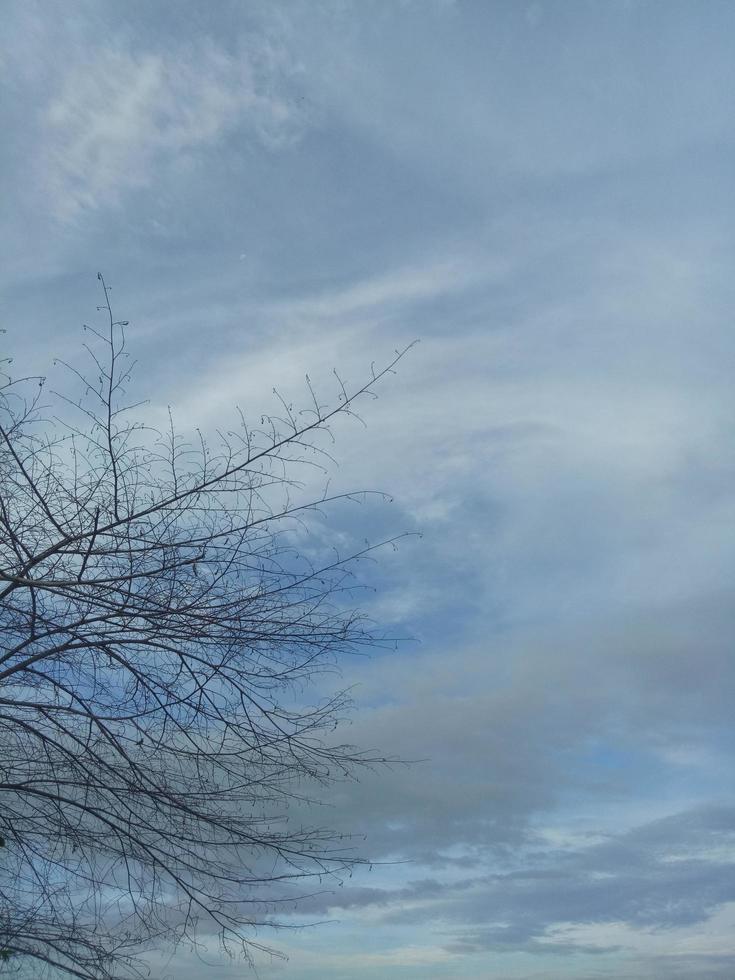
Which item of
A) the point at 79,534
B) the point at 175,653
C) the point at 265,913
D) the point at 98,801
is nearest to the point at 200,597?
the point at 175,653

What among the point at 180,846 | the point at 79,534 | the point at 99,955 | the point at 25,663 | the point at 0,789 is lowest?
the point at 99,955

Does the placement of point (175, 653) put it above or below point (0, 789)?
above

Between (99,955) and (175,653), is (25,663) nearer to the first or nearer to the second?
(175,653)

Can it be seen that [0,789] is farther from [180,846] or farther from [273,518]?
[273,518]

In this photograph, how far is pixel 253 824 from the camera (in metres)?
6.32

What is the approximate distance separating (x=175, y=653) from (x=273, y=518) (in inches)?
42.7

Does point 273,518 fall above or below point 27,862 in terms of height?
above

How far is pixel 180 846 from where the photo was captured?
626 cm

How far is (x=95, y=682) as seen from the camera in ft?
21.2

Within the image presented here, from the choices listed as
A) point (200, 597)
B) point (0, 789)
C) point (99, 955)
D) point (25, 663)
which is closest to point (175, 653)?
point (200, 597)

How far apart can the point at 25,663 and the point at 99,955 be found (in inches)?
76.5

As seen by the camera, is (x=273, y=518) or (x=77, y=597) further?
(x=273, y=518)

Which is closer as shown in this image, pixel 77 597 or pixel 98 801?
pixel 77 597

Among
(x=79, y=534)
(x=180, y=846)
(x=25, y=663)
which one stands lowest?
(x=180, y=846)
